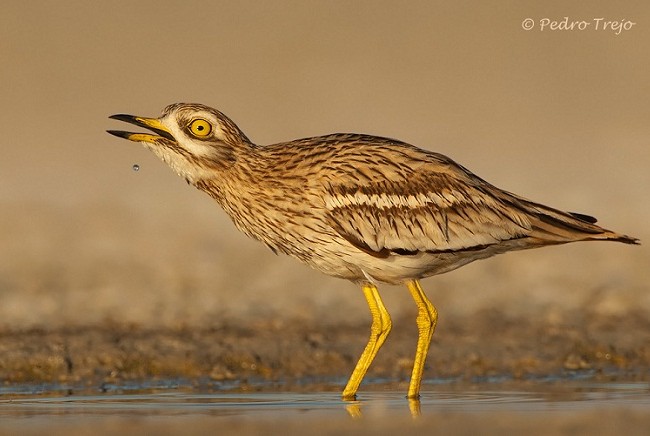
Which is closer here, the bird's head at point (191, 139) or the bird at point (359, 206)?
the bird at point (359, 206)

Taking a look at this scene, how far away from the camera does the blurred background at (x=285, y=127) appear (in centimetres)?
1509

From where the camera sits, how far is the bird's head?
38.6 feet

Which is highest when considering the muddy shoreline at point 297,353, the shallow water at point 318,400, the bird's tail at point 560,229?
the bird's tail at point 560,229

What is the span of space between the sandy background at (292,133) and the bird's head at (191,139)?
2.19 metres

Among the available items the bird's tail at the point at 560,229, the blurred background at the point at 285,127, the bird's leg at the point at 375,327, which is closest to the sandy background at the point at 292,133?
the blurred background at the point at 285,127

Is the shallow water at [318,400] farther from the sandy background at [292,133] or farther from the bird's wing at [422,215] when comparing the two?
the sandy background at [292,133]

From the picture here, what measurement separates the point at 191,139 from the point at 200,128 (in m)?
0.10

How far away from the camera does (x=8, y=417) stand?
10.3 metres

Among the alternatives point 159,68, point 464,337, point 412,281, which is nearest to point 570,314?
point 464,337

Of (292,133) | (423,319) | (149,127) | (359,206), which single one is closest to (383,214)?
(359,206)

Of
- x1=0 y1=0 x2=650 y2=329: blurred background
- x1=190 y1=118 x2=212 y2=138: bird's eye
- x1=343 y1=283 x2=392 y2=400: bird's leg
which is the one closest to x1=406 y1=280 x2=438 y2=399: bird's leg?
x1=343 y1=283 x2=392 y2=400: bird's leg

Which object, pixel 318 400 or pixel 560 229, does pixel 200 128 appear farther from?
pixel 560 229

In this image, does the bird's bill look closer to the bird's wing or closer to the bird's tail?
the bird's wing

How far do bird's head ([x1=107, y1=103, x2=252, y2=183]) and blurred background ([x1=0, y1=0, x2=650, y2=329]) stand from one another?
256cm
